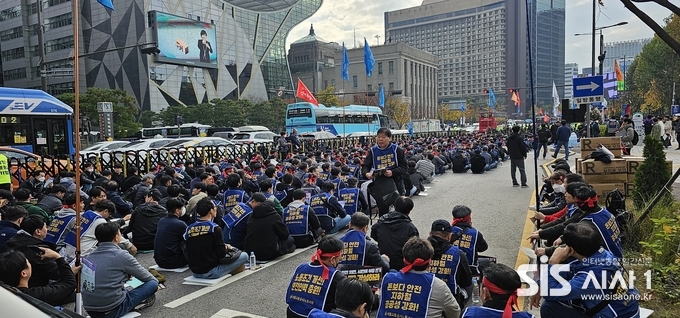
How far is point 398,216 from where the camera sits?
5309mm

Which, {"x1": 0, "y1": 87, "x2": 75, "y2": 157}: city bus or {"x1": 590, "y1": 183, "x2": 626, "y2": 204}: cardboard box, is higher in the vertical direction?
{"x1": 0, "y1": 87, "x2": 75, "y2": 157}: city bus

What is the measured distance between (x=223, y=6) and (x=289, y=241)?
6496 centimetres

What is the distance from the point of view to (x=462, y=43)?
118625 mm

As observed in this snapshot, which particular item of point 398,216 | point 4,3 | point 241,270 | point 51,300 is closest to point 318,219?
point 241,270

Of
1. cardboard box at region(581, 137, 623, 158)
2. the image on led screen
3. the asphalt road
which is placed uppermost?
the image on led screen

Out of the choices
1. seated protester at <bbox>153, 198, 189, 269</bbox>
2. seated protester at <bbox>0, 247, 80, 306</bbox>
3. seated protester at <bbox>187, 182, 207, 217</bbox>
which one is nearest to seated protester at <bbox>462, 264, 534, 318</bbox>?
seated protester at <bbox>0, 247, 80, 306</bbox>

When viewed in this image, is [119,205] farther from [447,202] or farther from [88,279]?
[447,202]

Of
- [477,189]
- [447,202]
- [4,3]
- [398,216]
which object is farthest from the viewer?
[4,3]

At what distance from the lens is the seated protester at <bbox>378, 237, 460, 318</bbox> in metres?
3.49

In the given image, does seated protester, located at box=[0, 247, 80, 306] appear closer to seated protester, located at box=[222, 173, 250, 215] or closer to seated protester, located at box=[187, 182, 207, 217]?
seated protester, located at box=[187, 182, 207, 217]

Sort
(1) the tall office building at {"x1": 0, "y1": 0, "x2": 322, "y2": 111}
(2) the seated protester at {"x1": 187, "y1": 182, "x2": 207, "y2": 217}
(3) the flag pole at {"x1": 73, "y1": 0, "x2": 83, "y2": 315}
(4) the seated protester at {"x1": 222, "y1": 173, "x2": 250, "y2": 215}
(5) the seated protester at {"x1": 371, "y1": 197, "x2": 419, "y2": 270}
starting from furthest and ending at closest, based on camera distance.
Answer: (1) the tall office building at {"x1": 0, "y1": 0, "x2": 322, "y2": 111} < (4) the seated protester at {"x1": 222, "y1": 173, "x2": 250, "y2": 215} < (2) the seated protester at {"x1": 187, "y1": 182, "x2": 207, "y2": 217} < (5) the seated protester at {"x1": 371, "y1": 197, "x2": 419, "y2": 270} < (3) the flag pole at {"x1": 73, "y1": 0, "x2": 83, "y2": 315}

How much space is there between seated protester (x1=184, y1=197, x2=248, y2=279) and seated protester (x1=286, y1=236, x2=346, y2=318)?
96.4 inches

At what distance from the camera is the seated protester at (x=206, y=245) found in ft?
19.9

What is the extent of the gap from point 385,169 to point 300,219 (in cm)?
161
